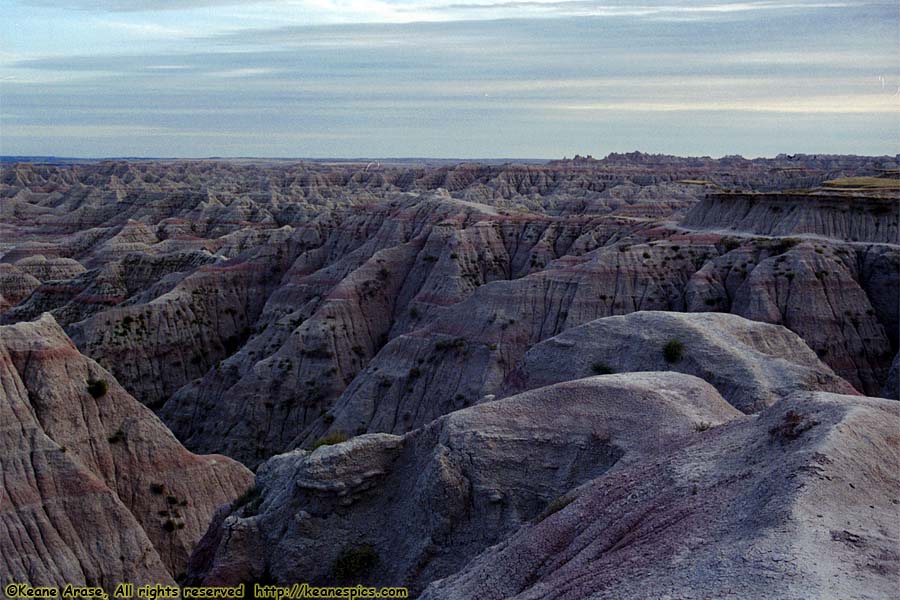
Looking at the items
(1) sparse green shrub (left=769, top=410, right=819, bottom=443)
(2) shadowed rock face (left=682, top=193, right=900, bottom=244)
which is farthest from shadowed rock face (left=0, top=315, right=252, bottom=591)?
(2) shadowed rock face (left=682, top=193, right=900, bottom=244)

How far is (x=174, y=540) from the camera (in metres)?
33.2

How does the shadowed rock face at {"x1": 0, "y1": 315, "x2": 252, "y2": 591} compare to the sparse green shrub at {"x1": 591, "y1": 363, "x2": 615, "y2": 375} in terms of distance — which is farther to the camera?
the sparse green shrub at {"x1": 591, "y1": 363, "x2": 615, "y2": 375}

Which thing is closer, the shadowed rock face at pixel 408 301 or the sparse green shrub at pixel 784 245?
the shadowed rock face at pixel 408 301

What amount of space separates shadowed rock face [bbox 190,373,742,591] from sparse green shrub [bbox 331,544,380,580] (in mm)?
131

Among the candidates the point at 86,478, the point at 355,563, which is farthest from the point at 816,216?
the point at 86,478

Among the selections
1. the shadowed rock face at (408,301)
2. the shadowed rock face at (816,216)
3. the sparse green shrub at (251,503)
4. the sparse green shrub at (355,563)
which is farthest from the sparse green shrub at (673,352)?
the shadowed rock face at (816,216)

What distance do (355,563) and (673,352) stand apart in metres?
13.3

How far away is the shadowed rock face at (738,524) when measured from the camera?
11406 mm

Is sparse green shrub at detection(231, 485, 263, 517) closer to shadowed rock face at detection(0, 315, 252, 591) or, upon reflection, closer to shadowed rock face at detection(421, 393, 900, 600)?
shadowed rock face at detection(0, 315, 252, 591)

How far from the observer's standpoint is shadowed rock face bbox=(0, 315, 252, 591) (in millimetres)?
28203

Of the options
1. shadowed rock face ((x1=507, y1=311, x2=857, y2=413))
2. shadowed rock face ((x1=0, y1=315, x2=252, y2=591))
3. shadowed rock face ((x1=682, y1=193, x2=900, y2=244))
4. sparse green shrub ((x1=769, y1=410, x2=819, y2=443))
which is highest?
shadowed rock face ((x1=682, y1=193, x2=900, y2=244))

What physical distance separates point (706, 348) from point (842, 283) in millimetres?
20916

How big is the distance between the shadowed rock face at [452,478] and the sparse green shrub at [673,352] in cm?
604

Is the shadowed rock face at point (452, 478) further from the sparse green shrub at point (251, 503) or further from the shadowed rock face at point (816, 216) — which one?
the shadowed rock face at point (816, 216)
